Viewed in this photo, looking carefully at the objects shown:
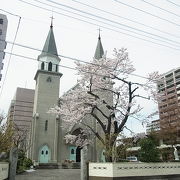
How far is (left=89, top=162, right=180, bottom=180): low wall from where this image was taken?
1230 centimetres

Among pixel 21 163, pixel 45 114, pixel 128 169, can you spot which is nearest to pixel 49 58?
pixel 45 114

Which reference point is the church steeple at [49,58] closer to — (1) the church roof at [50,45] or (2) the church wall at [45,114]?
(1) the church roof at [50,45]

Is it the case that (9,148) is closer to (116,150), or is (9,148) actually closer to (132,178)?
(116,150)

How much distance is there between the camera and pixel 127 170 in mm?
12695

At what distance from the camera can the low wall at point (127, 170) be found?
1230cm

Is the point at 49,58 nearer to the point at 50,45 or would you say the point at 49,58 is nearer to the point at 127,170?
the point at 50,45

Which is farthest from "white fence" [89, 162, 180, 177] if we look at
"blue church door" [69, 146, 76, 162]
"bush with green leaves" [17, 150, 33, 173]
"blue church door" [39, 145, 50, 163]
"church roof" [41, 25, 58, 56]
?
"church roof" [41, 25, 58, 56]

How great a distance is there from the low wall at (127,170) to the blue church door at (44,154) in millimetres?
17265

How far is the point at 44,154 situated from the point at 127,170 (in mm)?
18486

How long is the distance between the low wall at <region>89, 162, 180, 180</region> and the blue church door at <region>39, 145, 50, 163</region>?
1727 centimetres

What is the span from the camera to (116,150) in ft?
45.6

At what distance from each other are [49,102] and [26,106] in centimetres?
4444

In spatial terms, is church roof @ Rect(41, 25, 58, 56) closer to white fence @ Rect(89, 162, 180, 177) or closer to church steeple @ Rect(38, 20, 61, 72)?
Answer: church steeple @ Rect(38, 20, 61, 72)

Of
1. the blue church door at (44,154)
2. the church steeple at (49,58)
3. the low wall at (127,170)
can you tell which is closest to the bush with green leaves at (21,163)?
the blue church door at (44,154)
